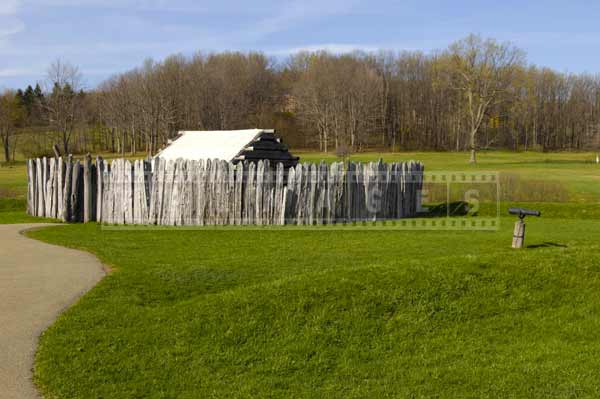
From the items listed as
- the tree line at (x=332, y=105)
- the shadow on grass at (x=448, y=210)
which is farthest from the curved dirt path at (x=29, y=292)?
the tree line at (x=332, y=105)

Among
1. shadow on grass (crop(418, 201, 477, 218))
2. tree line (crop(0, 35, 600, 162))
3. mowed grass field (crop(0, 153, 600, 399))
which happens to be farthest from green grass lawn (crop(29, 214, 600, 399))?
tree line (crop(0, 35, 600, 162))

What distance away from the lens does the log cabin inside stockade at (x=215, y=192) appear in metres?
15.7

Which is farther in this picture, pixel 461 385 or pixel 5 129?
pixel 5 129

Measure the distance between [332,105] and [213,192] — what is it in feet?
196

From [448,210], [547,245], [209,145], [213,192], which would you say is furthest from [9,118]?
[547,245]

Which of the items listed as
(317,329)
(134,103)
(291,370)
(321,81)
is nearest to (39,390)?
(291,370)

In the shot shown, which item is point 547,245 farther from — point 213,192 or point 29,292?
point 29,292

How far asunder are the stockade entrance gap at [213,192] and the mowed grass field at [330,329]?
15.0 feet

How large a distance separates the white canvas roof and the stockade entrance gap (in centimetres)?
382

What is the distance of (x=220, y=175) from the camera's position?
618 inches

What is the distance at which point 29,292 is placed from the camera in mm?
8586

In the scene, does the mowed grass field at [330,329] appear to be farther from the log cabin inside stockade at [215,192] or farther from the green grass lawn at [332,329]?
the log cabin inside stockade at [215,192]

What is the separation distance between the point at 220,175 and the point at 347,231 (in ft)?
11.4

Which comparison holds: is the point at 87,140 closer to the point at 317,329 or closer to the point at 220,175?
the point at 220,175
